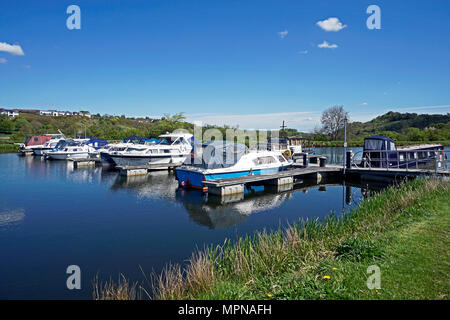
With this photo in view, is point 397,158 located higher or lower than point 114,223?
higher

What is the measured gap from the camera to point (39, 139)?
153 ft

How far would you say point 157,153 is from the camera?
27.2 metres

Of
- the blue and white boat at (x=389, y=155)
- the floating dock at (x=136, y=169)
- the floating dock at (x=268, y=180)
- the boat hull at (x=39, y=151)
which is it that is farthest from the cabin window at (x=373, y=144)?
the boat hull at (x=39, y=151)

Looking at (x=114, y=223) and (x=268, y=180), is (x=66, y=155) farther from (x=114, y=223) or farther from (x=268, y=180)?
(x=114, y=223)

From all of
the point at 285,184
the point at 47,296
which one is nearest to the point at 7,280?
the point at 47,296

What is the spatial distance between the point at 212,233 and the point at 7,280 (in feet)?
19.3

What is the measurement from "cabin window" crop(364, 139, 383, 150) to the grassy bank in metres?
12.8

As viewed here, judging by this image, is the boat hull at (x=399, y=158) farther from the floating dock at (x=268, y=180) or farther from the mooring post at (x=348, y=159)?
the floating dock at (x=268, y=180)

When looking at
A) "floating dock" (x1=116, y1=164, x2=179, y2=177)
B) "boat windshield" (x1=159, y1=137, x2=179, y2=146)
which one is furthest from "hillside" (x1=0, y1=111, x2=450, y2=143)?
"floating dock" (x1=116, y1=164, x2=179, y2=177)

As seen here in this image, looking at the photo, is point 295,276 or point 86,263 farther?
point 86,263

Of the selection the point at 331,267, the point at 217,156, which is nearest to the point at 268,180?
the point at 217,156

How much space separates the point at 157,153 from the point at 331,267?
2376cm

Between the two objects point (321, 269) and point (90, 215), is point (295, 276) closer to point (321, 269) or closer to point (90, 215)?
point (321, 269)

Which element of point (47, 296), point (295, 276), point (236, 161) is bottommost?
point (47, 296)
